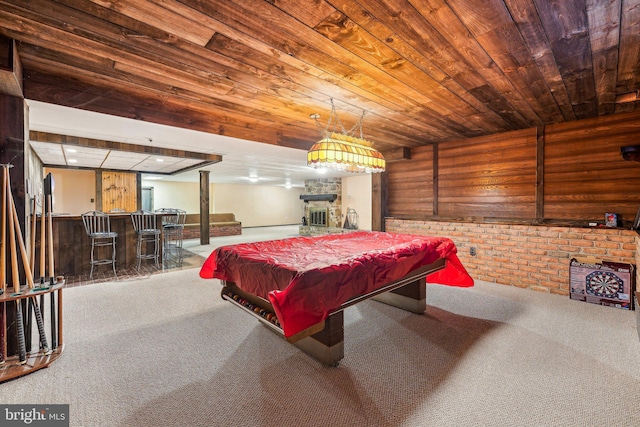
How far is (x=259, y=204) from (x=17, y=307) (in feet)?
38.9

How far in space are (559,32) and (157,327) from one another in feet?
13.5

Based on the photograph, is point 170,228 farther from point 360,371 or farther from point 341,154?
point 360,371

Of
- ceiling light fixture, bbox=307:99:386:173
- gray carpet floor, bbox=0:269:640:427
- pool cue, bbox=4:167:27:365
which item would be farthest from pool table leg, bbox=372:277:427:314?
pool cue, bbox=4:167:27:365

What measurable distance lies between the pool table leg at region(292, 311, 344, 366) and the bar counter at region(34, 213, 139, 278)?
4604mm

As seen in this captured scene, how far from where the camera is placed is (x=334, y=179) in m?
8.83

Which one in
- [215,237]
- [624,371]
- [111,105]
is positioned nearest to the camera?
[624,371]

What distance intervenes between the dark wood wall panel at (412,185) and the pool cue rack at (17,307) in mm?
5126

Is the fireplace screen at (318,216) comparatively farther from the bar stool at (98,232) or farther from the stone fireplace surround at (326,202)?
the bar stool at (98,232)

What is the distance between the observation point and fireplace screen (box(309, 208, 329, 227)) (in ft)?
30.3

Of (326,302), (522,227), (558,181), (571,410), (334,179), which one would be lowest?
(571,410)

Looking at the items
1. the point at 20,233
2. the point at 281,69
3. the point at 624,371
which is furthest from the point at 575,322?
the point at 20,233

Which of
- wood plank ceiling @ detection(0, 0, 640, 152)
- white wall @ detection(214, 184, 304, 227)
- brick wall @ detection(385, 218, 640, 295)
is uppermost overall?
wood plank ceiling @ detection(0, 0, 640, 152)

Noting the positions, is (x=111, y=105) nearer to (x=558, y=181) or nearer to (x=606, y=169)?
(x=558, y=181)

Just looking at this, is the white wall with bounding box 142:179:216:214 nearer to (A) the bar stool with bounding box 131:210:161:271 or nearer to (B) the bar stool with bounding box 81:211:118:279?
(A) the bar stool with bounding box 131:210:161:271
